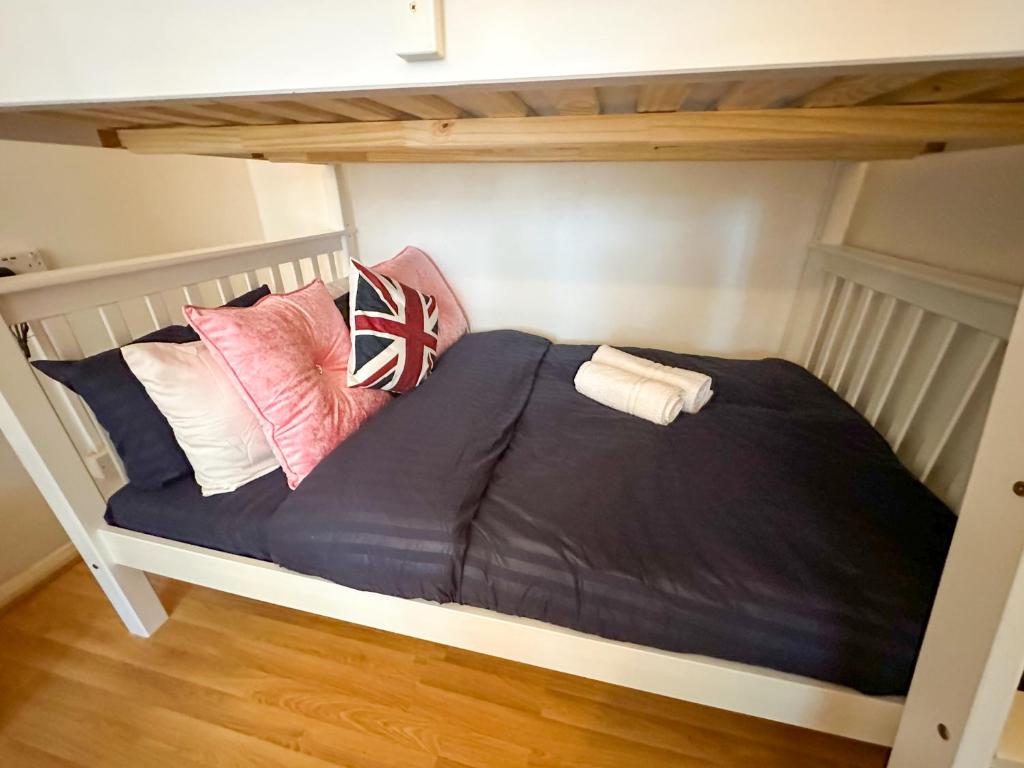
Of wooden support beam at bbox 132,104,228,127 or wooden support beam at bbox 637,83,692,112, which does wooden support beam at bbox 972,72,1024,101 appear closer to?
wooden support beam at bbox 637,83,692,112

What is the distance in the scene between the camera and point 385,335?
1267 mm

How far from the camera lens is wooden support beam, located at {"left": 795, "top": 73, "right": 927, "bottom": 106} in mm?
662

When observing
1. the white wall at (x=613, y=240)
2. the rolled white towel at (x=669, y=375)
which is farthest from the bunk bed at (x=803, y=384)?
the rolled white towel at (x=669, y=375)

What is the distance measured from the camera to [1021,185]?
2.95 feet

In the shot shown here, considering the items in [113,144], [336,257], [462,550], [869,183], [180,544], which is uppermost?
[113,144]

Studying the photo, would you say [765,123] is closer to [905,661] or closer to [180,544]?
[905,661]

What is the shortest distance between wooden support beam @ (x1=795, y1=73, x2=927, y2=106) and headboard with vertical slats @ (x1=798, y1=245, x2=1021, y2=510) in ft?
1.56

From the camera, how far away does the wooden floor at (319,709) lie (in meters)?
0.96

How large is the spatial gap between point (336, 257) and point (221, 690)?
158cm

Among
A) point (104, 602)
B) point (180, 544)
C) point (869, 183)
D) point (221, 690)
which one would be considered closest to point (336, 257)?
point (180, 544)

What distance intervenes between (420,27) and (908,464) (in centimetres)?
148

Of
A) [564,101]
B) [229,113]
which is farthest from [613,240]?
[229,113]

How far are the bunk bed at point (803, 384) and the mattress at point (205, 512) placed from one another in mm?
26

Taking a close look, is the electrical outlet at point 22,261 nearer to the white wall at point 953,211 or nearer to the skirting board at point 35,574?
the skirting board at point 35,574
